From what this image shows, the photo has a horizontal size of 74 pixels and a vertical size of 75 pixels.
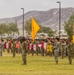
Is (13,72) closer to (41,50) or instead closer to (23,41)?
(23,41)

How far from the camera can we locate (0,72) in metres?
24.6

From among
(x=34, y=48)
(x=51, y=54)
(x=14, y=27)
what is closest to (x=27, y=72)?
(x=51, y=54)

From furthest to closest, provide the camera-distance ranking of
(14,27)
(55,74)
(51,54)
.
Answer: (14,27) < (51,54) < (55,74)

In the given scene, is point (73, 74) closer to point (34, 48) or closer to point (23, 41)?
point (23, 41)

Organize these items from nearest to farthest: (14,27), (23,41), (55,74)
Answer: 1. (55,74)
2. (23,41)
3. (14,27)

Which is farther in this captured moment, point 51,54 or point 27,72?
point 51,54

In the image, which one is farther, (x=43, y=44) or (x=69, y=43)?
(x=43, y=44)

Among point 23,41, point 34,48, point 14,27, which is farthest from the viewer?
point 14,27

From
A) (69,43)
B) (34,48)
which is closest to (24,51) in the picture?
(69,43)

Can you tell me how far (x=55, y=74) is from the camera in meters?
23.7

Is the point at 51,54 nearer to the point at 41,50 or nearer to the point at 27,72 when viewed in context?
the point at 41,50

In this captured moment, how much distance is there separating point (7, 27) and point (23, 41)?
126230 mm

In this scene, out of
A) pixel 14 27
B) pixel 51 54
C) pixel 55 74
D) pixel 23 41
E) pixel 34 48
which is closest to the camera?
pixel 55 74

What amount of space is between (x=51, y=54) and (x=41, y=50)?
239 cm
